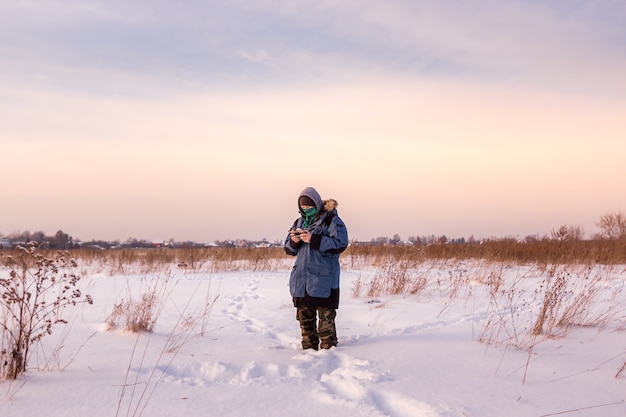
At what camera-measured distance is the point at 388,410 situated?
2.99m

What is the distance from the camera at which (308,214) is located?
4.76 m

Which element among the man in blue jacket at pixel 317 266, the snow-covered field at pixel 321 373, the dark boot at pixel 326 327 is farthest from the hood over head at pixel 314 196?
the snow-covered field at pixel 321 373

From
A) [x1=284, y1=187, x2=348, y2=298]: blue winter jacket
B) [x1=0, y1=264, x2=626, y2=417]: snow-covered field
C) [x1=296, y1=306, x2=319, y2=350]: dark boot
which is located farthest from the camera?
[x1=296, y1=306, x2=319, y2=350]: dark boot

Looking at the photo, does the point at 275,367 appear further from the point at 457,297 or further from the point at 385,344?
the point at 457,297

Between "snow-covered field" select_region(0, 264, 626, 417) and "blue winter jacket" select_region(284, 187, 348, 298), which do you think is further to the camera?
"blue winter jacket" select_region(284, 187, 348, 298)

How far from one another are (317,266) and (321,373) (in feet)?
3.78

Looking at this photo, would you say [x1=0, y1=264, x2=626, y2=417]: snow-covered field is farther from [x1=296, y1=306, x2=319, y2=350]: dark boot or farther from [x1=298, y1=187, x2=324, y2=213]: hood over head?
[x1=298, y1=187, x2=324, y2=213]: hood over head

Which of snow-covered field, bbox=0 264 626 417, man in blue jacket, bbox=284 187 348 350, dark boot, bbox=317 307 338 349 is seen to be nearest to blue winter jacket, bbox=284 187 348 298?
man in blue jacket, bbox=284 187 348 350

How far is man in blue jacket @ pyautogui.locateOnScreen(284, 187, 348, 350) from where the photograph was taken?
15.2 feet

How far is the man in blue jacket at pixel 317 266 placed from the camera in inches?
182

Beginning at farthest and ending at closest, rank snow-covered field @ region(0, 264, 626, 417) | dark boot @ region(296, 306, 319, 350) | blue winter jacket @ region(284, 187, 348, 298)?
dark boot @ region(296, 306, 319, 350), blue winter jacket @ region(284, 187, 348, 298), snow-covered field @ region(0, 264, 626, 417)

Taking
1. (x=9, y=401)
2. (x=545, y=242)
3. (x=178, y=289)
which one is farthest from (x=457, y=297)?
(x=545, y=242)

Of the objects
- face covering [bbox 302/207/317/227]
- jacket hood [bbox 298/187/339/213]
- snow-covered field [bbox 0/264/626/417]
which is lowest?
snow-covered field [bbox 0/264/626/417]

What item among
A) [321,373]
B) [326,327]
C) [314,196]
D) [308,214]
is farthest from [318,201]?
[321,373]
